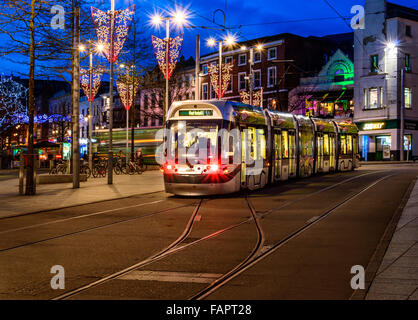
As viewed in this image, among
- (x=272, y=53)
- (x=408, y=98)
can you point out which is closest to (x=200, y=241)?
(x=408, y=98)

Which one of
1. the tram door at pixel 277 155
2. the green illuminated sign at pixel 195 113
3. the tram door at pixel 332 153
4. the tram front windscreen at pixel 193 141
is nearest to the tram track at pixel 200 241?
the tram front windscreen at pixel 193 141

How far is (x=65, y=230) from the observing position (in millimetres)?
11102

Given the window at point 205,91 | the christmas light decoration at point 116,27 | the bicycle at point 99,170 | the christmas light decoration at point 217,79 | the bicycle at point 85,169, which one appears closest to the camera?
the christmas light decoration at point 116,27

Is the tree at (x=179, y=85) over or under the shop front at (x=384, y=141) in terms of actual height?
over

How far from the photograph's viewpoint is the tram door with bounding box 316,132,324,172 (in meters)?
29.4

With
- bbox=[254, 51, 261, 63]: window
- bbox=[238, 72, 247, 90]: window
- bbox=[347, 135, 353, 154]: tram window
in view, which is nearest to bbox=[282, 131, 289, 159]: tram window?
bbox=[347, 135, 353, 154]: tram window

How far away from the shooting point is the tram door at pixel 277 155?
2235 centimetres

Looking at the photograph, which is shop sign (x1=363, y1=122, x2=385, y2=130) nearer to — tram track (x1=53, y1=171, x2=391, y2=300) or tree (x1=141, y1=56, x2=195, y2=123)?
tree (x1=141, y1=56, x2=195, y2=123)

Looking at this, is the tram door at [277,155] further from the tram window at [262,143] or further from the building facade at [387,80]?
the building facade at [387,80]

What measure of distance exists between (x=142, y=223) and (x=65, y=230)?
5.69 ft

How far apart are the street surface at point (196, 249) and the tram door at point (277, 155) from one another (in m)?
6.14

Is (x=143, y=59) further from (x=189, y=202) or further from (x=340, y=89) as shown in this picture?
(x=340, y=89)

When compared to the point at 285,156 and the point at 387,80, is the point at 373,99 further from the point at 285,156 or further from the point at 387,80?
the point at 285,156

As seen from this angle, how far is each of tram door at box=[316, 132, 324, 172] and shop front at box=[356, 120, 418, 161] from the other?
2499cm
